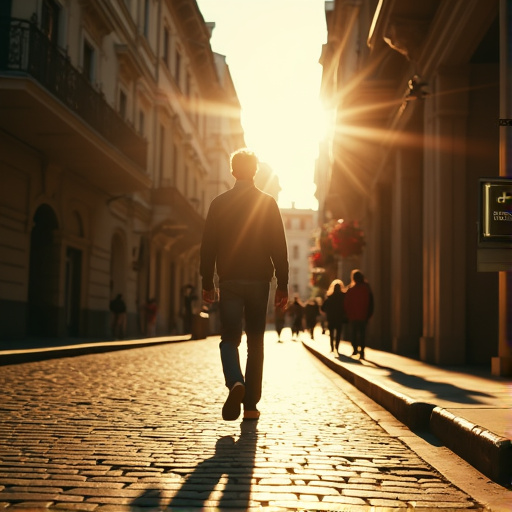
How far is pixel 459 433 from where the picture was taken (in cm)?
532

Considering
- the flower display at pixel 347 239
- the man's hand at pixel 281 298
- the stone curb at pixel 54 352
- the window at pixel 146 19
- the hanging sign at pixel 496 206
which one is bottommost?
the stone curb at pixel 54 352

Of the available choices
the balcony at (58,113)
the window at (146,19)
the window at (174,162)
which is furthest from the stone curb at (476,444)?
the window at (174,162)

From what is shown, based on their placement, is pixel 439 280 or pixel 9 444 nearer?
pixel 9 444

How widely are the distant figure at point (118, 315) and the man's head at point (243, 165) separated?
1836 centimetres

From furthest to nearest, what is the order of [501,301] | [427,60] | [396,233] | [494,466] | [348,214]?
[348,214], [396,233], [427,60], [501,301], [494,466]

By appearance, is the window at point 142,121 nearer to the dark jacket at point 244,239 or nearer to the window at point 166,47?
the window at point 166,47

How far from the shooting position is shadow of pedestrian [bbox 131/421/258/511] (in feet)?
12.7

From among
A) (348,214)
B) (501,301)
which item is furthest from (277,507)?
(348,214)

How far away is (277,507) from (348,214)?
28059mm

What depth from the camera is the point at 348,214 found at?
1243 inches

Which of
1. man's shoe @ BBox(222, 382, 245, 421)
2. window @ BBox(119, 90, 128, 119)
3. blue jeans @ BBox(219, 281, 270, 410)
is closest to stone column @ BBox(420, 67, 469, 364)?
blue jeans @ BBox(219, 281, 270, 410)

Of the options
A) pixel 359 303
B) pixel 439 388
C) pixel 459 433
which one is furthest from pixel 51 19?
pixel 459 433

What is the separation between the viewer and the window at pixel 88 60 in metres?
22.8

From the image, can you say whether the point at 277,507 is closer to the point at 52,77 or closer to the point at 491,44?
the point at 491,44
